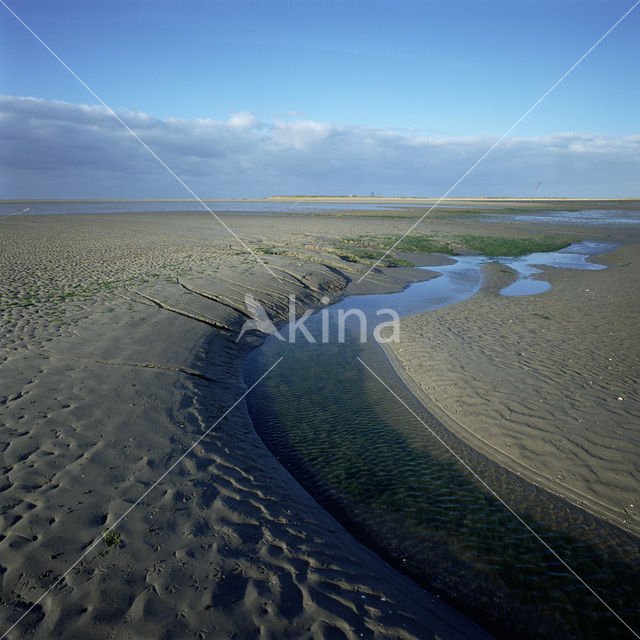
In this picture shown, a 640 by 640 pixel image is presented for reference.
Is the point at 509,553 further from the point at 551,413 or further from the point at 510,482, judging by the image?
the point at 551,413

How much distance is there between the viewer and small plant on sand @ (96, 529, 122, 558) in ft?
11.9

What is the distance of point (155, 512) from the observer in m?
4.23

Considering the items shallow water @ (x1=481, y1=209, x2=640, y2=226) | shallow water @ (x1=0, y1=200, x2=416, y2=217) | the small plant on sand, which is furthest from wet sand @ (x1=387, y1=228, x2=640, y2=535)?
shallow water @ (x1=0, y1=200, x2=416, y2=217)

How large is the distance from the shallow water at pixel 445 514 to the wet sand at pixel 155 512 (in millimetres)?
422

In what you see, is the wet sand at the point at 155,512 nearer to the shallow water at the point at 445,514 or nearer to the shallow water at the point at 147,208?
the shallow water at the point at 445,514

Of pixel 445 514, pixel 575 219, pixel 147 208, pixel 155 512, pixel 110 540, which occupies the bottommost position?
pixel 147 208

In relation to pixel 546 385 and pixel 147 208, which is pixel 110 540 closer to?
pixel 546 385

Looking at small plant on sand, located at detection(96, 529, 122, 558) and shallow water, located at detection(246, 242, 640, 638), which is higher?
small plant on sand, located at detection(96, 529, 122, 558)

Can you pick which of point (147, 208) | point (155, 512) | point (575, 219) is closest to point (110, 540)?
point (155, 512)

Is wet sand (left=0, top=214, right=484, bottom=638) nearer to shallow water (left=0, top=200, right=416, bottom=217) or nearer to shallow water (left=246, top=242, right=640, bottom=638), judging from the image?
shallow water (left=246, top=242, right=640, bottom=638)

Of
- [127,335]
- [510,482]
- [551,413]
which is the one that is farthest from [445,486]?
[127,335]

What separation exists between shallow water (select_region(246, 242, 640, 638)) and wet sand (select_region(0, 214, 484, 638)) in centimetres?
42

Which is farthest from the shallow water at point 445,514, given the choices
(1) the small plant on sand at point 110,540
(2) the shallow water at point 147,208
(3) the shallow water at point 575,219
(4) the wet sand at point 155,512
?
(2) the shallow water at point 147,208

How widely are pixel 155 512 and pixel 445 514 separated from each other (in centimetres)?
357
